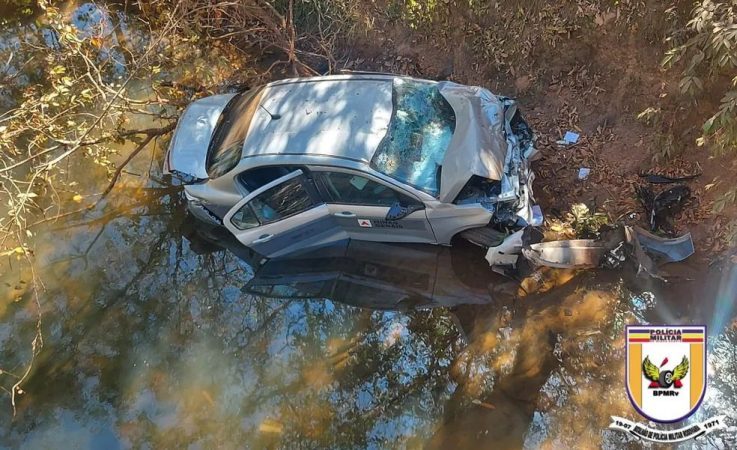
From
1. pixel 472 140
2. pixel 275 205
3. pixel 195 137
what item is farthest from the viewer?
pixel 195 137

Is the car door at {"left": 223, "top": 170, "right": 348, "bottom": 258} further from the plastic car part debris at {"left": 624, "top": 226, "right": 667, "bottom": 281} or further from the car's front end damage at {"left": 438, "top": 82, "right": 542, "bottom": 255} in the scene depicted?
the plastic car part debris at {"left": 624, "top": 226, "right": 667, "bottom": 281}

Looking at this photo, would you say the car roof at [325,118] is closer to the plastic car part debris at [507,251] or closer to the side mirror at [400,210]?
the side mirror at [400,210]

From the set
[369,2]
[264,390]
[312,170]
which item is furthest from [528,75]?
[264,390]

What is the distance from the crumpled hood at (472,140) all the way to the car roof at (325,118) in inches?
28.1

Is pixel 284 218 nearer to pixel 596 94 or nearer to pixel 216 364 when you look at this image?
pixel 216 364

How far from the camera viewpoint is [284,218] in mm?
6098

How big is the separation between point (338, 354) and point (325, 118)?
2.53 metres

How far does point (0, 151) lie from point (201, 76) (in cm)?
310

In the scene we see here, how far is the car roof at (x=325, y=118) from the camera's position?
5648 mm

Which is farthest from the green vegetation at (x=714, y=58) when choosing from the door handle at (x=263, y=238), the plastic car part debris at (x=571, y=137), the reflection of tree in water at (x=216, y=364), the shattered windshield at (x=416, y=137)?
the door handle at (x=263, y=238)

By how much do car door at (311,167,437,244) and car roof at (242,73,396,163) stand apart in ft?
0.78

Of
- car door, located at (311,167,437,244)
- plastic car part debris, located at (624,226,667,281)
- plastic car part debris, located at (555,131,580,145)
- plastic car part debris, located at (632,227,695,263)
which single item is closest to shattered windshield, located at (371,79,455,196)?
car door, located at (311,167,437,244)

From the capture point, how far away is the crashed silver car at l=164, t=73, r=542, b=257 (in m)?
5.53

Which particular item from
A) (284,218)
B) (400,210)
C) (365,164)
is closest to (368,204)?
(400,210)
